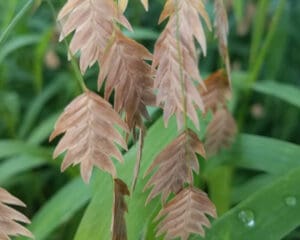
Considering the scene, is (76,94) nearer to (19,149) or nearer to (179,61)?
(19,149)

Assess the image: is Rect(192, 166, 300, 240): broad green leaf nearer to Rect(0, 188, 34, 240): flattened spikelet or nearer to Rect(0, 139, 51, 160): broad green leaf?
Rect(0, 188, 34, 240): flattened spikelet

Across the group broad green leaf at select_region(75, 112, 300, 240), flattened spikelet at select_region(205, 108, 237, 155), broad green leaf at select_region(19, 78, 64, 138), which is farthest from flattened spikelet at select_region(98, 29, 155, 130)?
broad green leaf at select_region(19, 78, 64, 138)

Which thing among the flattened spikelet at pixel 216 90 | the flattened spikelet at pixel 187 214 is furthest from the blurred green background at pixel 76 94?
the flattened spikelet at pixel 187 214

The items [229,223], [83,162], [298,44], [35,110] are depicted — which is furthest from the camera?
[298,44]

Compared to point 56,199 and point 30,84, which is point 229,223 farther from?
point 30,84

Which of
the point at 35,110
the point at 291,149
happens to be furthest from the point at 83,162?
the point at 35,110

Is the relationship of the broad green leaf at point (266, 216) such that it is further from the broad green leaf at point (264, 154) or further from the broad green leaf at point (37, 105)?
the broad green leaf at point (37, 105)
